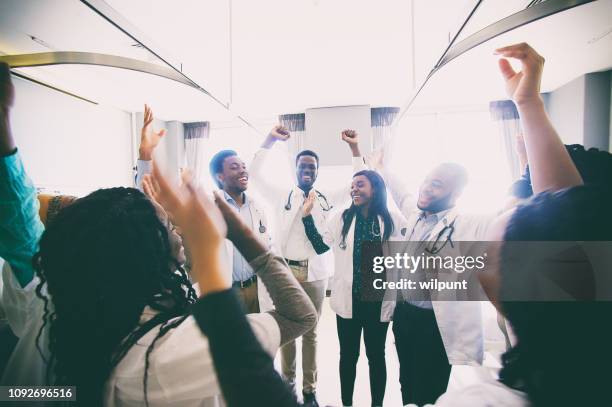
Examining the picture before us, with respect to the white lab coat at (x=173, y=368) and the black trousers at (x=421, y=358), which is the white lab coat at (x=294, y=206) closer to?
the black trousers at (x=421, y=358)

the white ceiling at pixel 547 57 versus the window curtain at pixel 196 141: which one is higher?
the white ceiling at pixel 547 57

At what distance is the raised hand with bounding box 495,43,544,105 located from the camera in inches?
30.1

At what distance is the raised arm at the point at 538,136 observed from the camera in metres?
0.69

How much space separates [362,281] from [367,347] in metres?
0.46

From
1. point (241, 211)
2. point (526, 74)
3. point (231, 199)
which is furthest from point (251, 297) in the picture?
point (526, 74)

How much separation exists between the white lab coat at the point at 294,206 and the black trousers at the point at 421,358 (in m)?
0.76

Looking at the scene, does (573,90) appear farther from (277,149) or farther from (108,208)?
(108,208)

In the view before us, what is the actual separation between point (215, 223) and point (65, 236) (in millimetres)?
498

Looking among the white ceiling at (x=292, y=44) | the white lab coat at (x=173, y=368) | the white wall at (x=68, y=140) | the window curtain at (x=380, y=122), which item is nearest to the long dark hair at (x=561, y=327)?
the white lab coat at (x=173, y=368)

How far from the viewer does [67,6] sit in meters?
2.32

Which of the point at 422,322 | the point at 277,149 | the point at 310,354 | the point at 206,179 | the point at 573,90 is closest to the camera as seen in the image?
the point at 422,322

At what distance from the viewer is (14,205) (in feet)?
2.42

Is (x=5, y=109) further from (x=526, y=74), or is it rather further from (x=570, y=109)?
(x=570, y=109)

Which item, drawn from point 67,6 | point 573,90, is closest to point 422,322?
point 67,6
